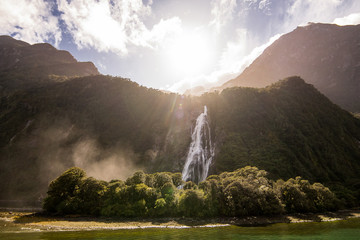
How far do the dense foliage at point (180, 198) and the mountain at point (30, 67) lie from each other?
111608 mm

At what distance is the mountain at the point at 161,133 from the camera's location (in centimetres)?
6056

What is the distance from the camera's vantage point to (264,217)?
99.6ft

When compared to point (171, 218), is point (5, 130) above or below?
above

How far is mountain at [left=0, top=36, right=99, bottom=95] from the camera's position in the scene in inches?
5103

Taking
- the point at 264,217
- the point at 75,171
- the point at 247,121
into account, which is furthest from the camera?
the point at 247,121

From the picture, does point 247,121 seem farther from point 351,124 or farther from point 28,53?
point 28,53

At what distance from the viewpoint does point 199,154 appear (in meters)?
66.1

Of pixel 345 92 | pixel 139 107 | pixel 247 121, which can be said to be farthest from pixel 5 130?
pixel 345 92

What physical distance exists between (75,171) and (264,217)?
35.0m


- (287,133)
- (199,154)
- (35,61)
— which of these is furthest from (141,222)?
(35,61)

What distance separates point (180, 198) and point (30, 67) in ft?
580

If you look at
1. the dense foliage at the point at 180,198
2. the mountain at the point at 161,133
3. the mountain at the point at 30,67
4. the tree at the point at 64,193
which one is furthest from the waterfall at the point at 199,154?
the mountain at the point at 30,67

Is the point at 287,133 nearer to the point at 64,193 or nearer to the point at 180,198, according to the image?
the point at 180,198

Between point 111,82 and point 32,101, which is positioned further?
point 111,82
